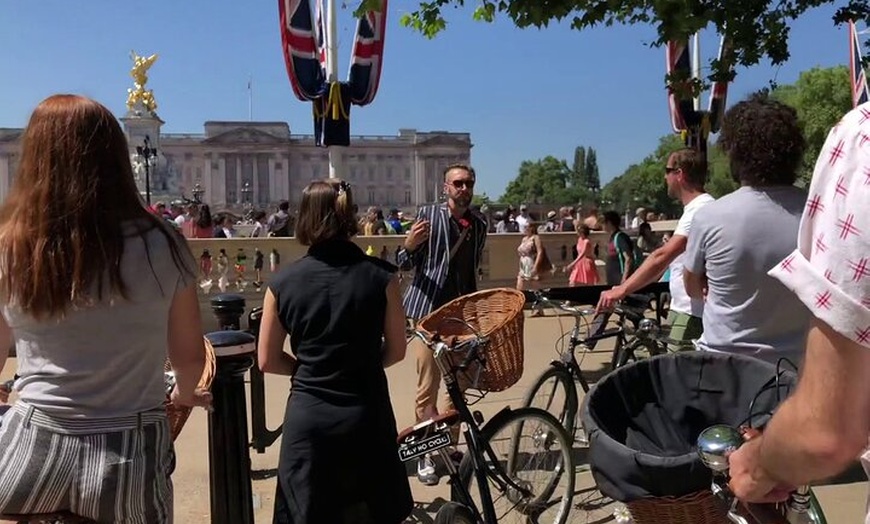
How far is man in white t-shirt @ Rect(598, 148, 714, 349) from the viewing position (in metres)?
4.52

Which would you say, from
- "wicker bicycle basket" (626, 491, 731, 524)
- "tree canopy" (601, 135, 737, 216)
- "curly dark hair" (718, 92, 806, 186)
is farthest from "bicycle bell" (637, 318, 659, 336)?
"tree canopy" (601, 135, 737, 216)

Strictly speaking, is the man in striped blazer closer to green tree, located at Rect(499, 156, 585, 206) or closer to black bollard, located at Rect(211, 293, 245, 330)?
black bollard, located at Rect(211, 293, 245, 330)

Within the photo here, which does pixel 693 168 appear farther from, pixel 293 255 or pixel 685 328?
pixel 293 255

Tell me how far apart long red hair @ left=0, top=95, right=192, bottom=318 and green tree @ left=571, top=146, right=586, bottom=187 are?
16073 cm

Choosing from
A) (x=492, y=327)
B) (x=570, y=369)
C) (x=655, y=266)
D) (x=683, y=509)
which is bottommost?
(x=570, y=369)

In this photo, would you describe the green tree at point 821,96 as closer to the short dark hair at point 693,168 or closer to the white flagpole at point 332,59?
the white flagpole at point 332,59

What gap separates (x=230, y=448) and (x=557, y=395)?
7.11 ft

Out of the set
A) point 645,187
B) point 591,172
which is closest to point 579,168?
point 591,172

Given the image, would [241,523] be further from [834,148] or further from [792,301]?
[834,148]

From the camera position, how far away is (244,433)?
3766 mm

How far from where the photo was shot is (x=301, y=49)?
47.1 ft

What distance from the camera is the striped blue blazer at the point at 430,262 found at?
5.23m

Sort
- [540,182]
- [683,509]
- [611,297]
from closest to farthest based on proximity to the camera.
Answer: [683,509], [611,297], [540,182]

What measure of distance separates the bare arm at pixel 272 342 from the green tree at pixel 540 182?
144 meters
